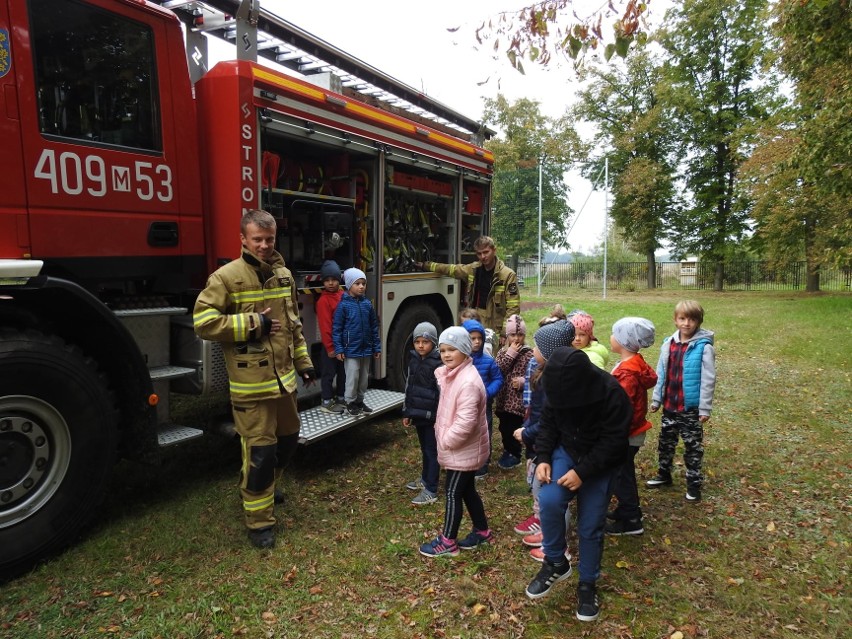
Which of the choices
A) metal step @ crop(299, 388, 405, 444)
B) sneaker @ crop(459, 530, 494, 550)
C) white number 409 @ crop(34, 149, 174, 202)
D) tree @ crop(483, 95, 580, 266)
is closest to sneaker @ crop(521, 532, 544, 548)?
sneaker @ crop(459, 530, 494, 550)

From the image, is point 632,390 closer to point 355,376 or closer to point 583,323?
point 583,323

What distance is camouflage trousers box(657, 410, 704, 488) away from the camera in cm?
395

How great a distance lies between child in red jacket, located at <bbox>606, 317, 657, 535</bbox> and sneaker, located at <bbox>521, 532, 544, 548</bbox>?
0.52 meters

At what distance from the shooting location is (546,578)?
2.90 m

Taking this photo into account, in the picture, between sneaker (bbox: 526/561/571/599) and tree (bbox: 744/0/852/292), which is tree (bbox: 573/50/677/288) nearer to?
tree (bbox: 744/0/852/292)

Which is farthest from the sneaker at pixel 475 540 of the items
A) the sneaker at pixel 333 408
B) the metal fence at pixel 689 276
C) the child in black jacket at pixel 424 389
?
the metal fence at pixel 689 276

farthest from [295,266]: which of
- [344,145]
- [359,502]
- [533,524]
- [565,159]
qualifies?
[565,159]

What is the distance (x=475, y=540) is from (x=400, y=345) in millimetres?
2637

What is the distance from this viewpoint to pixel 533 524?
11.7 feet

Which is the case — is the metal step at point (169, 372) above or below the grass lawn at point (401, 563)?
above

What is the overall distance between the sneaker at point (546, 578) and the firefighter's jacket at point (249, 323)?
5.44 ft

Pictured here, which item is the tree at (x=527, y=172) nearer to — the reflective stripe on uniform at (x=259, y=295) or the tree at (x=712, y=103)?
the tree at (x=712, y=103)

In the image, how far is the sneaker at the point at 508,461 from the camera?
4.62 m

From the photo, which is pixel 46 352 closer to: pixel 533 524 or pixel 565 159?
pixel 533 524
